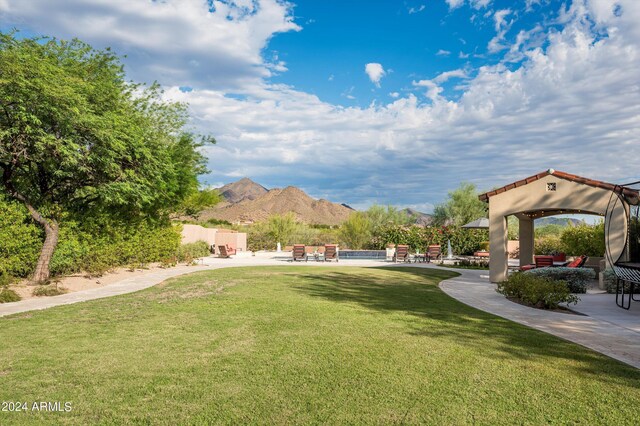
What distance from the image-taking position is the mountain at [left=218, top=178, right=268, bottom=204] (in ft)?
399

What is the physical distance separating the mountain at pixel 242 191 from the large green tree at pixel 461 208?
86466 mm

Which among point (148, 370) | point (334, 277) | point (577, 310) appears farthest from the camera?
point (334, 277)

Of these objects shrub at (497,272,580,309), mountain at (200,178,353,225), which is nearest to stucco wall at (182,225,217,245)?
shrub at (497,272,580,309)

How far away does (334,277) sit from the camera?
13.4 m

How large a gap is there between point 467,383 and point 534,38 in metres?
16.9

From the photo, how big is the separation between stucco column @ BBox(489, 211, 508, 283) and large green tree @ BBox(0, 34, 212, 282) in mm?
11190

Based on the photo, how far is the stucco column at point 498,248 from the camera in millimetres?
12555

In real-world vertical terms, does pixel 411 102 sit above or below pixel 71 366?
above

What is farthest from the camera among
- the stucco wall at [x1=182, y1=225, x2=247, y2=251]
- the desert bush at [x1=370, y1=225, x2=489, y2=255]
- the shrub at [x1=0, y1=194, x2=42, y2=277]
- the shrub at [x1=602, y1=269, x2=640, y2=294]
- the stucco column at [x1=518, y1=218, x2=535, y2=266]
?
the stucco wall at [x1=182, y1=225, x2=247, y2=251]

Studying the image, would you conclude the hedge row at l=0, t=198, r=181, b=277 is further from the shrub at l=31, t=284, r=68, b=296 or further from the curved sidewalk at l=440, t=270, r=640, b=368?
the curved sidewalk at l=440, t=270, r=640, b=368

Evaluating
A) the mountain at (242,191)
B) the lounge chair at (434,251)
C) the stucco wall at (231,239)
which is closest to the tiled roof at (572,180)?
the lounge chair at (434,251)

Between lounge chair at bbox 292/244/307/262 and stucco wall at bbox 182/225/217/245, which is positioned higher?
stucco wall at bbox 182/225/217/245

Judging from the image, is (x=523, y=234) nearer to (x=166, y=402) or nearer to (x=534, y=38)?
(x=534, y=38)

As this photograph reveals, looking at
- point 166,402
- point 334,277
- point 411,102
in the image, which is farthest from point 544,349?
point 411,102
